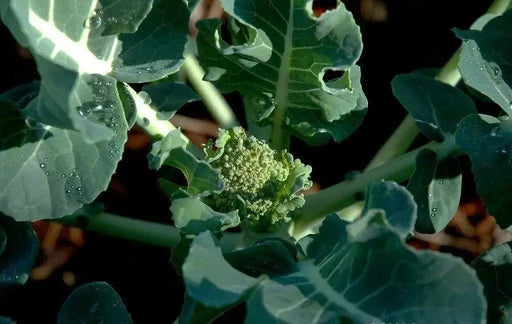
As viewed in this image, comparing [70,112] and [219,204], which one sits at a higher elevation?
[70,112]

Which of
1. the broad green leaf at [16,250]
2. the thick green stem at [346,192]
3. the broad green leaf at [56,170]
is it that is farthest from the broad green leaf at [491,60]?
the broad green leaf at [16,250]

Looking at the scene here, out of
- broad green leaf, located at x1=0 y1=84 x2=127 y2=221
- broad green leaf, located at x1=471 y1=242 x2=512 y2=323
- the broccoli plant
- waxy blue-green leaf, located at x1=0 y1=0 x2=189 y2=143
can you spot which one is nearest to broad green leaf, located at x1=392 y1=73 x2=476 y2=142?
the broccoli plant

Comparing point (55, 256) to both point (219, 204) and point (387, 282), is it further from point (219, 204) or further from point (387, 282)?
point (387, 282)

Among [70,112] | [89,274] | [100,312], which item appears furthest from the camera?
[89,274]

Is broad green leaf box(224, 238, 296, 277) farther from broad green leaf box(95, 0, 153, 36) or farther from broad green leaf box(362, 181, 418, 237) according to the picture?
broad green leaf box(95, 0, 153, 36)

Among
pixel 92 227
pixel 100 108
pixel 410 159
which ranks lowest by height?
pixel 92 227

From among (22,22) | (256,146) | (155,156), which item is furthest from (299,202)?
(22,22)

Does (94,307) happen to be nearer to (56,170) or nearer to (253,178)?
(56,170)
